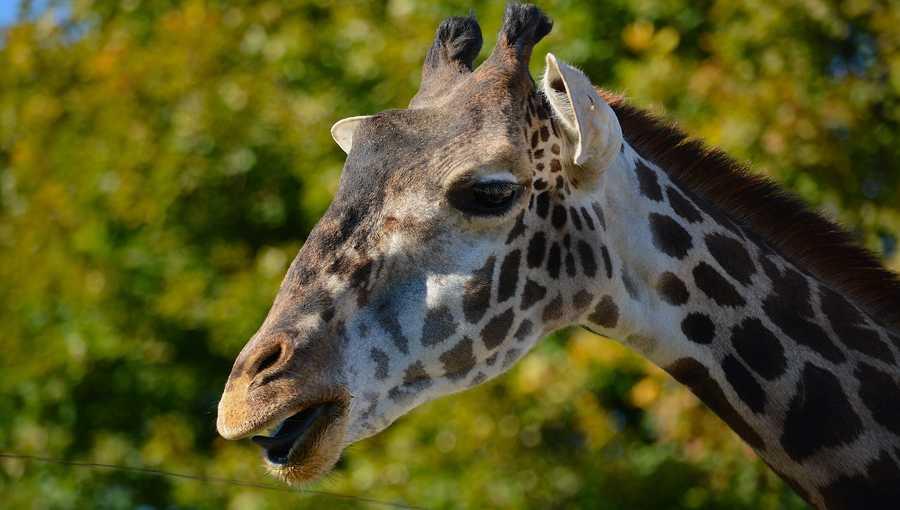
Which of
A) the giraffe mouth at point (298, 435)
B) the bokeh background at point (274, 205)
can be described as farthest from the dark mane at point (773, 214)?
the bokeh background at point (274, 205)

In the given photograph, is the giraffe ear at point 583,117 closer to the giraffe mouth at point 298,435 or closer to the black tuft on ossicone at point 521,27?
the black tuft on ossicone at point 521,27

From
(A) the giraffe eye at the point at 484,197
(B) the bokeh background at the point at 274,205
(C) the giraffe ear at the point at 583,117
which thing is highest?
(C) the giraffe ear at the point at 583,117

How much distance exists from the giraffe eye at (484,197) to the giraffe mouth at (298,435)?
0.66 metres

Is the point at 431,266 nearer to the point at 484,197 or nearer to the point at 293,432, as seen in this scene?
the point at 484,197

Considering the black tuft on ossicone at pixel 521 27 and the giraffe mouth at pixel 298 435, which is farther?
the black tuft on ossicone at pixel 521 27

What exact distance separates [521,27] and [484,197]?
642 millimetres

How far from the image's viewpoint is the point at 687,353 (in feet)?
14.1

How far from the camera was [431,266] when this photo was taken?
13.5 feet

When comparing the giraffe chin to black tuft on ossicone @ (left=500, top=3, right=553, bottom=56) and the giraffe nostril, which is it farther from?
black tuft on ossicone @ (left=500, top=3, right=553, bottom=56)

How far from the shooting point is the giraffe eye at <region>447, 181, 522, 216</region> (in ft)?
13.5

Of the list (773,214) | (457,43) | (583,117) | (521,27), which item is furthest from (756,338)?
(457,43)

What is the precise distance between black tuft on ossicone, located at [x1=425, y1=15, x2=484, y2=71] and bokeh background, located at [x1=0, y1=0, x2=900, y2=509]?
369 centimetres

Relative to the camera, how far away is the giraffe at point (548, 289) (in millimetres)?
4035

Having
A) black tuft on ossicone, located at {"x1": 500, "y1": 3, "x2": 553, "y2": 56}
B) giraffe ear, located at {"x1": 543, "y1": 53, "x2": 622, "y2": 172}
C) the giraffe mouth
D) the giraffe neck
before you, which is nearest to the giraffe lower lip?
the giraffe mouth
